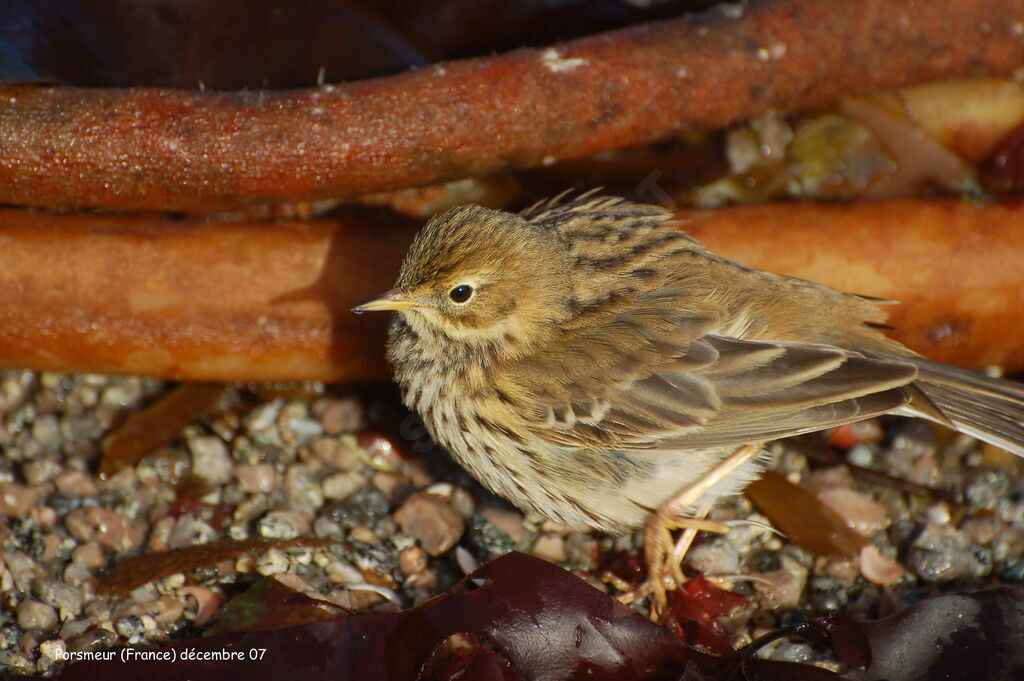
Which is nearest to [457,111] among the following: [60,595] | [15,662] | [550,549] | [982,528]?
[550,549]

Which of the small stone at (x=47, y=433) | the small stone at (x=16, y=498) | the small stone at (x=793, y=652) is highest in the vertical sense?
the small stone at (x=47, y=433)

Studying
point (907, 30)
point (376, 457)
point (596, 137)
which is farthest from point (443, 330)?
point (907, 30)

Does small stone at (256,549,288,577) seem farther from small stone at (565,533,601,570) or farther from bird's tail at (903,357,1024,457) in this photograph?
bird's tail at (903,357,1024,457)

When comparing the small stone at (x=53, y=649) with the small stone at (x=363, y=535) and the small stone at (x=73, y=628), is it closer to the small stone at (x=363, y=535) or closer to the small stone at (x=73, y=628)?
the small stone at (x=73, y=628)

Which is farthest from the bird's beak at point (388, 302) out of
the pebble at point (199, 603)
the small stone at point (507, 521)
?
the pebble at point (199, 603)

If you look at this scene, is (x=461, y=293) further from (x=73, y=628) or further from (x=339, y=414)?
(x=73, y=628)

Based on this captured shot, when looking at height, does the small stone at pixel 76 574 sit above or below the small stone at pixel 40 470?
below

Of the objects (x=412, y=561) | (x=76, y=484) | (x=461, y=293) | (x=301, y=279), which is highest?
(x=301, y=279)
